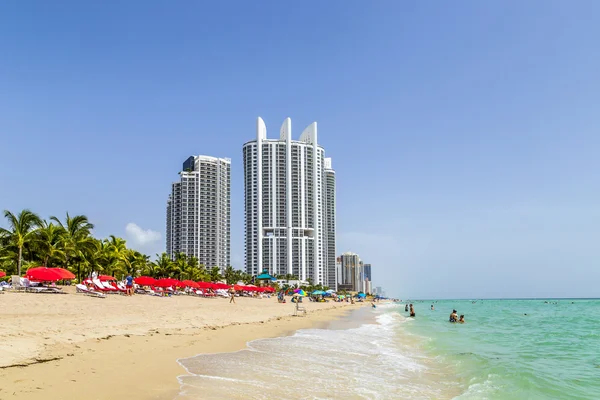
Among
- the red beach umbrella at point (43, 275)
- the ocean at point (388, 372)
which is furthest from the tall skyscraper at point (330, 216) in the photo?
the ocean at point (388, 372)

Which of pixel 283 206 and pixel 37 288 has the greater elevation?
pixel 283 206

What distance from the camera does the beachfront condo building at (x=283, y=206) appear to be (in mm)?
141125

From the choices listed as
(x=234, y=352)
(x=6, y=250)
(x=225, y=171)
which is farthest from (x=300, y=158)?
(x=234, y=352)

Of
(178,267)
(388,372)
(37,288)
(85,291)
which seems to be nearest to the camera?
(388,372)

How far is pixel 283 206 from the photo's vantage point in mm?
141625

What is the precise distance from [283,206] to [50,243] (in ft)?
336

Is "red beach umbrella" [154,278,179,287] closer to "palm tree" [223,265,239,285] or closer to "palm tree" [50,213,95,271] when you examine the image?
"palm tree" [50,213,95,271]

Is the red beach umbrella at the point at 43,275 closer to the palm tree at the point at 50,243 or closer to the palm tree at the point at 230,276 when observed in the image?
the palm tree at the point at 50,243

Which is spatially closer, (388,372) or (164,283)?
(388,372)

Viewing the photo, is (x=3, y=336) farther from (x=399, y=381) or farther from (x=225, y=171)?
(x=225, y=171)

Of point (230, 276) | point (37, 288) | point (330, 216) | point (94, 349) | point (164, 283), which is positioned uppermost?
point (330, 216)

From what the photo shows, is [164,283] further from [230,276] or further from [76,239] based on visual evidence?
[230,276]

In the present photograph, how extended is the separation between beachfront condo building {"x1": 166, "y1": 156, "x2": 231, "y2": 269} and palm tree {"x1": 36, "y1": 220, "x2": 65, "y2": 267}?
98793 millimetres

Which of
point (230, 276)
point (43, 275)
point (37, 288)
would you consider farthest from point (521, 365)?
point (230, 276)
